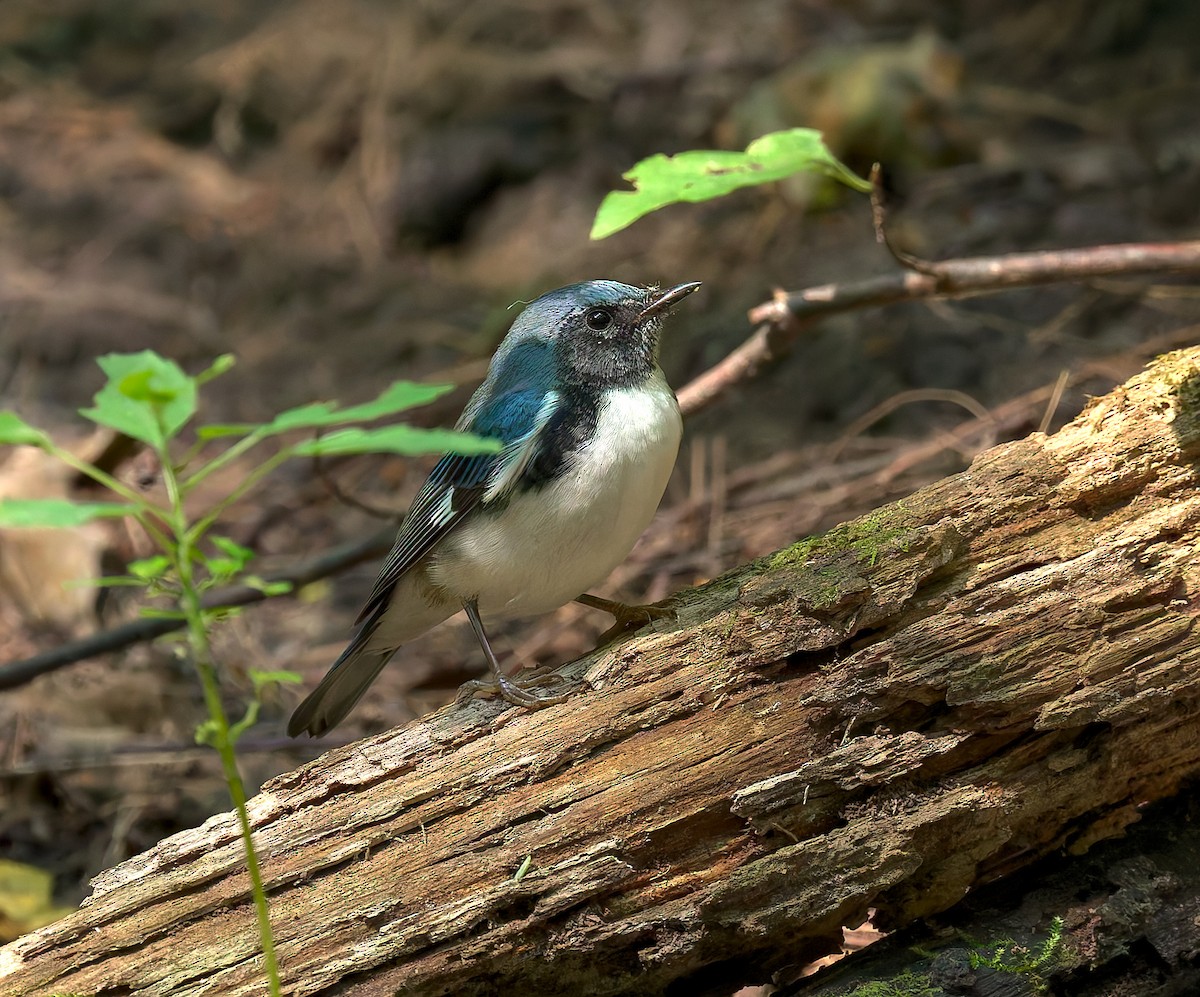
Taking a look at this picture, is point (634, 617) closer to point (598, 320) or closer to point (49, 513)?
Answer: point (598, 320)

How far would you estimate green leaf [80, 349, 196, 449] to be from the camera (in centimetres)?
201

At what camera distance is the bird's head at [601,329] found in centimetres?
393

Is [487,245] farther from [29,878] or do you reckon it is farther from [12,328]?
[29,878]

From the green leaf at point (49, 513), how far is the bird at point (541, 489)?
4.96 ft

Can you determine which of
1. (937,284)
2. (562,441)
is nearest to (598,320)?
(562,441)

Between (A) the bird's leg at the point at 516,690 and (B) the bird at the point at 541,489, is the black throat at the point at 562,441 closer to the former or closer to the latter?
(B) the bird at the point at 541,489

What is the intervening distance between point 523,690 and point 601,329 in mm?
1406

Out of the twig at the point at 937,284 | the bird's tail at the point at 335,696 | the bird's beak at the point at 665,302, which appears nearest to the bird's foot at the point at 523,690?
the bird's tail at the point at 335,696

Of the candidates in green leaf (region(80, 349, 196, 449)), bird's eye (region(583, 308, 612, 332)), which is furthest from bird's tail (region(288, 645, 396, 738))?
green leaf (region(80, 349, 196, 449))

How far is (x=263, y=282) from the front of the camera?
8727 mm

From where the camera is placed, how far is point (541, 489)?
11.8ft

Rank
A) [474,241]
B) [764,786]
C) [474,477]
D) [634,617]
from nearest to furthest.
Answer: [764,786] < [634,617] < [474,477] < [474,241]

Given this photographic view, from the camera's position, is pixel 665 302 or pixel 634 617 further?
pixel 665 302

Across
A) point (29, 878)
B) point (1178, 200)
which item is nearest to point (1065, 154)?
point (1178, 200)
